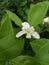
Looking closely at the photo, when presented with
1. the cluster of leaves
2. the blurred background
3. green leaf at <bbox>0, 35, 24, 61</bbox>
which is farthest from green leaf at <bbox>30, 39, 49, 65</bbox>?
the blurred background

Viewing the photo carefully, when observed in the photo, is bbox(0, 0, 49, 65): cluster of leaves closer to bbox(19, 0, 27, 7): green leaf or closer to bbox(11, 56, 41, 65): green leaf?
bbox(11, 56, 41, 65): green leaf

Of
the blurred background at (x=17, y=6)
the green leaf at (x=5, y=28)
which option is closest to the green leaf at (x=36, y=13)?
the green leaf at (x=5, y=28)

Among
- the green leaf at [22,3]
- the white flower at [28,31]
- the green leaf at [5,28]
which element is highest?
the green leaf at [5,28]

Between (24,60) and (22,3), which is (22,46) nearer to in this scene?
(24,60)

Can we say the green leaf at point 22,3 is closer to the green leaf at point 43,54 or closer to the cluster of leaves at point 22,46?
the cluster of leaves at point 22,46

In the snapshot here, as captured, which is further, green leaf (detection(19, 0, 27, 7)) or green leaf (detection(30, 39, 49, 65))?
green leaf (detection(19, 0, 27, 7))

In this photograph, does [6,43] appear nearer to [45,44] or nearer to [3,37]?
[3,37]

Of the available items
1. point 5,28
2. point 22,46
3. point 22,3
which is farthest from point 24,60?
point 22,3

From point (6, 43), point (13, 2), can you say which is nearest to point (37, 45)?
point (6, 43)
